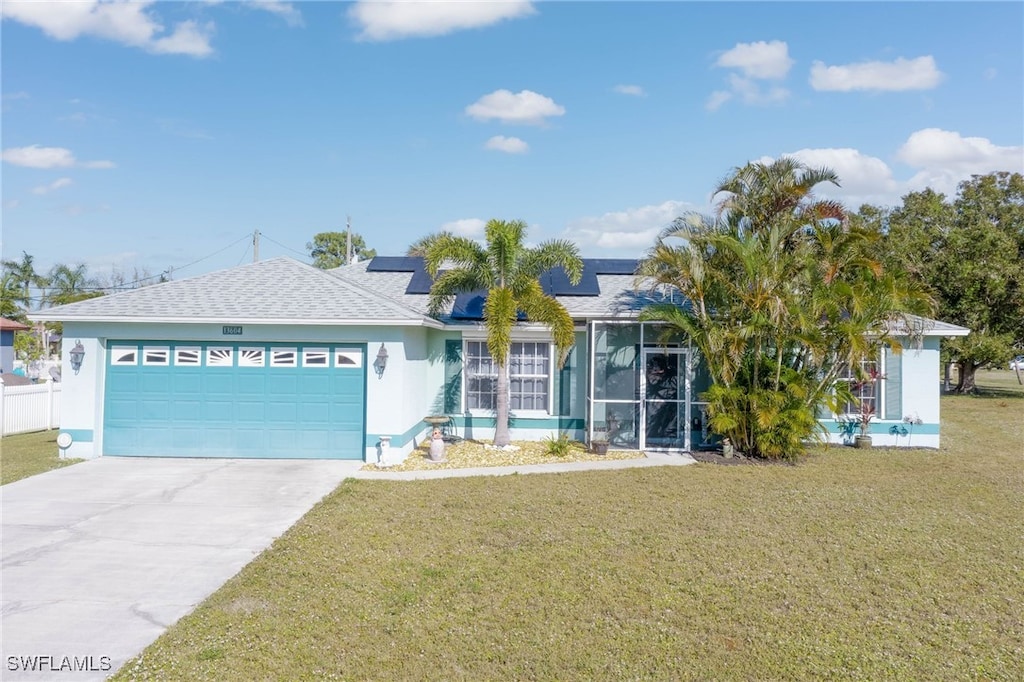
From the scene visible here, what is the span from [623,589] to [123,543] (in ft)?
19.0

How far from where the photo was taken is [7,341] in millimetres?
25281

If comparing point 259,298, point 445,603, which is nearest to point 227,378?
point 259,298

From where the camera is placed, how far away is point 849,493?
31.8ft

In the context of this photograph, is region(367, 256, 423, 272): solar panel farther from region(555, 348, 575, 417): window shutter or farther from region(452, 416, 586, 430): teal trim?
region(555, 348, 575, 417): window shutter

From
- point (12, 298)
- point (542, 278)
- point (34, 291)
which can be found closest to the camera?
point (542, 278)

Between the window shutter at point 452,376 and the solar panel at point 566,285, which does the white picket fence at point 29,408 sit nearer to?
the window shutter at point 452,376

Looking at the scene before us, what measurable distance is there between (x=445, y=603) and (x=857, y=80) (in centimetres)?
1476

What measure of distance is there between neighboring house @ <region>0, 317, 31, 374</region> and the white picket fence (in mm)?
10435

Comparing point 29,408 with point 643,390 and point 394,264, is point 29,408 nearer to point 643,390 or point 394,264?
point 394,264

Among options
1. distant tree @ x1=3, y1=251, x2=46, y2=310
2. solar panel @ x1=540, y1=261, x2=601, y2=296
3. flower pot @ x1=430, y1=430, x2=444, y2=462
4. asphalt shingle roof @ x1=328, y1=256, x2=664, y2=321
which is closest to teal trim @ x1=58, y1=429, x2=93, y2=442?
asphalt shingle roof @ x1=328, y1=256, x2=664, y2=321

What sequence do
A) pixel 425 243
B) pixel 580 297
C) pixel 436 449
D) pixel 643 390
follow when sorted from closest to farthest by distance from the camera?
pixel 436 449 → pixel 425 243 → pixel 643 390 → pixel 580 297

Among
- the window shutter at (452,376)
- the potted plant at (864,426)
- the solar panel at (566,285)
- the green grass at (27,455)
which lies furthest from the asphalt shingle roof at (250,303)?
the potted plant at (864,426)

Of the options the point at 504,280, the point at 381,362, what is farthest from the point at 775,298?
the point at 381,362

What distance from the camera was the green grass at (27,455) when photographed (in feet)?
35.3
